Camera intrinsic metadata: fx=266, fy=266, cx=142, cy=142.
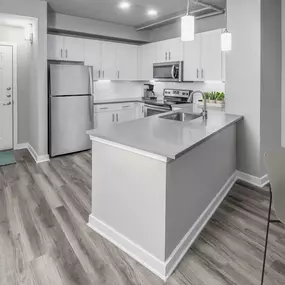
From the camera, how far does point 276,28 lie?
352 centimetres

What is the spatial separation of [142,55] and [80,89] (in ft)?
6.77

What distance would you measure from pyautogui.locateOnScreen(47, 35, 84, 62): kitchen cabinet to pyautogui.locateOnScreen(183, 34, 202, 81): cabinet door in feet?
6.91

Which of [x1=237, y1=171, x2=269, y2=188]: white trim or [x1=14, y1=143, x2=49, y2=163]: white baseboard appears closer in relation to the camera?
[x1=237, y1=171, x2=269, y2=188]: white trim

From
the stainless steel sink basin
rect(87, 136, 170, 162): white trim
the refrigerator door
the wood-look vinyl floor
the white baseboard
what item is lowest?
the wood-look vinyl floor

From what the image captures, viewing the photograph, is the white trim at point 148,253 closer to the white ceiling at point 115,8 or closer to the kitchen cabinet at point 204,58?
the kitchen cabinet at point 204,58

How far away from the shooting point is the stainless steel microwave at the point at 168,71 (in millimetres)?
5293

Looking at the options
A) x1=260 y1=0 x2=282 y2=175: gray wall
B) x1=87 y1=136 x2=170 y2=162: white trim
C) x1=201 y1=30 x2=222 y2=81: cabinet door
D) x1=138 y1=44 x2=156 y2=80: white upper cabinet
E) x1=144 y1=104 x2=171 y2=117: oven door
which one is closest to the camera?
x1=87 y1=136 x2=170 y2=162: white trim

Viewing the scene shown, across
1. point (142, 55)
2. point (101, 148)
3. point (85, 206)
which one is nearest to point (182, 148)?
point (101, 148)

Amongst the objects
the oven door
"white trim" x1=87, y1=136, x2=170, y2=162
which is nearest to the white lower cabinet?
the oven door

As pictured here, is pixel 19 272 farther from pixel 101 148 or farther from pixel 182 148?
pixel 182 148

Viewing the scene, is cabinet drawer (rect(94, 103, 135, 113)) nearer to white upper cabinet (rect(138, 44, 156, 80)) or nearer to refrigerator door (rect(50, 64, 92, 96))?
Answer: refrigerator door (rect(50, 64, 92, 96))

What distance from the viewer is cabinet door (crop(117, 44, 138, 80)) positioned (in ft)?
19.9

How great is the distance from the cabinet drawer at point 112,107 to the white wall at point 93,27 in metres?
1.51

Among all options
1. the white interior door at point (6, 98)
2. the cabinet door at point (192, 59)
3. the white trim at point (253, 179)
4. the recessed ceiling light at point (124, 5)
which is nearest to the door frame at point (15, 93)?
the white interior door at point (6, 98)
